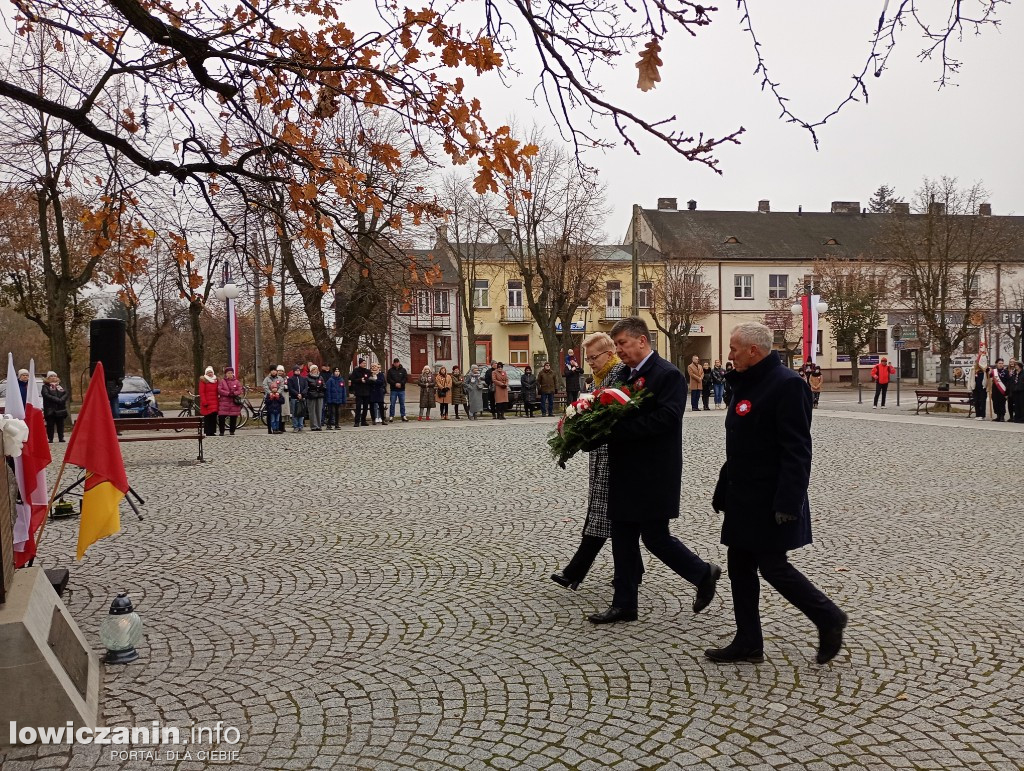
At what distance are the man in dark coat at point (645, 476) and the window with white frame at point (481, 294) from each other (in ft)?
164

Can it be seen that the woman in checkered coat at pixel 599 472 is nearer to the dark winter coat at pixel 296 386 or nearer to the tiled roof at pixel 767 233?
the dark winter coat at pixel 296 386

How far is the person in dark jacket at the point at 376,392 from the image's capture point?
22.0 metres

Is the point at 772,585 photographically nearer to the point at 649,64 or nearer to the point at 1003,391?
the point at 649,64

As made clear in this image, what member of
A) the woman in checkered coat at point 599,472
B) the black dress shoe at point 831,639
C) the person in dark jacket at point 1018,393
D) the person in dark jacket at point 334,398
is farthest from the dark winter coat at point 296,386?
the person in dark jacket at point 1018,393

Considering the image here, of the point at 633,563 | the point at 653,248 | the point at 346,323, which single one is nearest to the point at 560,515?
the point at 633,563

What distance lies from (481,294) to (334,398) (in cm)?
3448

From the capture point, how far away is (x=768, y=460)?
4.20 metres

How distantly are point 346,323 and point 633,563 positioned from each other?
2175 cm

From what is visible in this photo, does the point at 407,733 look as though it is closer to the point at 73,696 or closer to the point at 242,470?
the point at 73,696

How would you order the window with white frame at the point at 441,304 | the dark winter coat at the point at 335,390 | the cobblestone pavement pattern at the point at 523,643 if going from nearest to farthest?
the cobblestone pavement pattern at the point at 523,643
the dark winter coat at the point at 335,390
the window with white frame at the point at 441,304

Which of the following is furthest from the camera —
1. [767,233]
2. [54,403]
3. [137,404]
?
[767,233]

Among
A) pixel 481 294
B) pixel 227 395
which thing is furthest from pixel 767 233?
pixel 227 395

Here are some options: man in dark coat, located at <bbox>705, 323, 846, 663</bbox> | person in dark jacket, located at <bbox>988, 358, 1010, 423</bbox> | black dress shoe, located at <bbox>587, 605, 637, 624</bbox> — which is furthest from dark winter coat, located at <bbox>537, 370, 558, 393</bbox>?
man in dark coat, located at <bbox>705, 323, 846, 663</bbox>

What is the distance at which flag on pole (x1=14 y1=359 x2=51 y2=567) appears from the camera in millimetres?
5387
